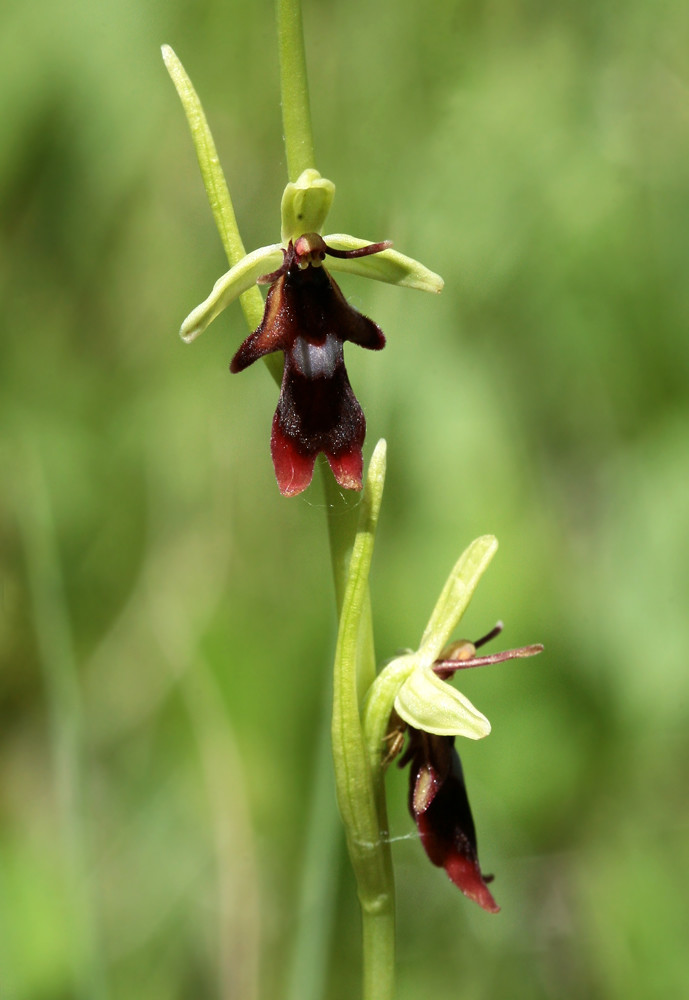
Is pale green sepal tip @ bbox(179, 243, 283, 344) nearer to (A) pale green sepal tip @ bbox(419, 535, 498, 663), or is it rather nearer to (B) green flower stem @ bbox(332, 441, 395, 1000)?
(B) green flower stem @ bbox(332, 441, 395, 1000)

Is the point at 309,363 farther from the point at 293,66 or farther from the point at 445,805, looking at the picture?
the point at 445,805

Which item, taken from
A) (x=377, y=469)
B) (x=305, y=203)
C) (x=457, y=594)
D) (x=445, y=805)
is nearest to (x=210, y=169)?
(x=305, y=203)

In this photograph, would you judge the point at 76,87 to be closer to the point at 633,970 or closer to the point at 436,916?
the point at 436,916

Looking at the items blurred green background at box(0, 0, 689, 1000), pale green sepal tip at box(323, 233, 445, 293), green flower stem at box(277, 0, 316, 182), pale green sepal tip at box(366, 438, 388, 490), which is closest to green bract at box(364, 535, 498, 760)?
pale green sepal tip at box(366, 438, 388, 490)

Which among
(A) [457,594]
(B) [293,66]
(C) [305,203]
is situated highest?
(B) [293,66]

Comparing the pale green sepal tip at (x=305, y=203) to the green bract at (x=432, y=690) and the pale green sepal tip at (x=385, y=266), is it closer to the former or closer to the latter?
the pale green sepal tip at (x=385, y=266)

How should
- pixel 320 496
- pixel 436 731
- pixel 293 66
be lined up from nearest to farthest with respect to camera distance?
pixel 293 66
pixel 436 731
pixel 320 496

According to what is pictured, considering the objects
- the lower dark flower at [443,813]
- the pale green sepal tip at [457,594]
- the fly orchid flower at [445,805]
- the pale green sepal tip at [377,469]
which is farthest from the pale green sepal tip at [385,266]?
the lower dark flower at [443,813]
